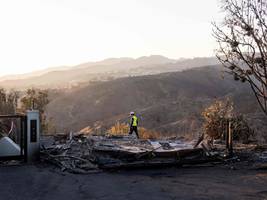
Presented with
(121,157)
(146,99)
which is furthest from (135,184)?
(146,99)

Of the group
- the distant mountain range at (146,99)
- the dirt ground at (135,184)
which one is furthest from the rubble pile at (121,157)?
the distant mountain range at (146,99)

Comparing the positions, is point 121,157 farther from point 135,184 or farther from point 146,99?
point 146,99

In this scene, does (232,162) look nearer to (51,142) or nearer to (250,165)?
(250,165)

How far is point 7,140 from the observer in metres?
14.4

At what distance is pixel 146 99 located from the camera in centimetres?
7888

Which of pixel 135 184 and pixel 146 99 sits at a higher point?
pixel 146 99

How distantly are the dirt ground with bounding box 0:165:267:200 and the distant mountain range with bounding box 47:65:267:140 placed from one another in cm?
3821

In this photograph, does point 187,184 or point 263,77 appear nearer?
point 187,184

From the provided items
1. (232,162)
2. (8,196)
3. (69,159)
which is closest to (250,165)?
(232,162)

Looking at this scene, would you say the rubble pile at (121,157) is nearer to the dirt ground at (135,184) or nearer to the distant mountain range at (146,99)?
the dirt ground at (135,184)

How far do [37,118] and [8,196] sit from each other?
4812 millimetres

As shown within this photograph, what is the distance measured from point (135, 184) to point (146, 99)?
Answer: 6786cm

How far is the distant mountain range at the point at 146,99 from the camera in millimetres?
57031

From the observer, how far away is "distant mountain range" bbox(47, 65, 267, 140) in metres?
57.0
